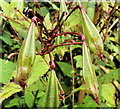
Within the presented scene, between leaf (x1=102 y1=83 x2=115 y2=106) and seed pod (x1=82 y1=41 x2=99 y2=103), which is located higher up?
seed pod (x1=82 y1=41 x2=99 y2=103)

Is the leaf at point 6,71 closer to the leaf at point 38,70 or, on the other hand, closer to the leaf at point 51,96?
the leaf at point 38,70

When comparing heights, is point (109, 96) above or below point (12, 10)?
below

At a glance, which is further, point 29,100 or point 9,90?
point 29,100

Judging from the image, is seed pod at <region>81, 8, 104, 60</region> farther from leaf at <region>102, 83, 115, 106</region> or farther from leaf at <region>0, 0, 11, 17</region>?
leaf at <region>102, 83, 115, 106</region>

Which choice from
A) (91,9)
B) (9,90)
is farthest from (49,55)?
(91,9)

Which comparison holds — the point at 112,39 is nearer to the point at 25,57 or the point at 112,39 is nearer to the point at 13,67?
the point at 13,67

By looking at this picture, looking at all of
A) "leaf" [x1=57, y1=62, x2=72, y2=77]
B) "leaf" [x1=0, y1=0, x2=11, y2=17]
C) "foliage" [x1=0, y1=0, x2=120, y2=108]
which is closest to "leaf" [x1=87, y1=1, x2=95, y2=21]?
"foliage" [x1=0, y1=0, x2=120, y2=108]

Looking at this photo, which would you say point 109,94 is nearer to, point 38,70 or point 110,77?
point 110,77

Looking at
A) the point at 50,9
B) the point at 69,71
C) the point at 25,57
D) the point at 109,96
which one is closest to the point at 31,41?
the point at 25,57

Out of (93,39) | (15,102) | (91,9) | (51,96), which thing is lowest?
(15,102)
